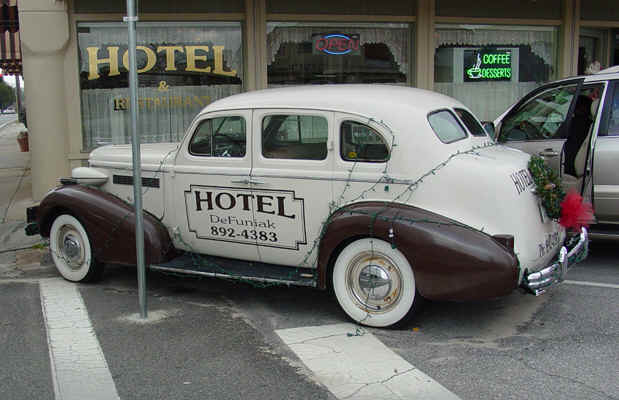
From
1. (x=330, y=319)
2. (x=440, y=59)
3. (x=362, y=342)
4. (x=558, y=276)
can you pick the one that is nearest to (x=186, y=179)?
(x=330, y=319)

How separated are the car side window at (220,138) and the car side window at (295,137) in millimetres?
255

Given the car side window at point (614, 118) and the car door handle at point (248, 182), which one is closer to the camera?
the car door handle at point (248, 182)

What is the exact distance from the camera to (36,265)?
25.8 ft

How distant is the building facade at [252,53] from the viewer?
411 inches

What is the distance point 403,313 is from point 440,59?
7.66 m

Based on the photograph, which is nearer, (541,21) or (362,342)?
(362,342)

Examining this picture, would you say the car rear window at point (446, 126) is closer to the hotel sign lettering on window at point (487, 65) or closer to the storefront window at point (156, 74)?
the storefront window at point (156, 74)

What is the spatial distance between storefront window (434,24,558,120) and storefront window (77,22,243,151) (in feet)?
12.1

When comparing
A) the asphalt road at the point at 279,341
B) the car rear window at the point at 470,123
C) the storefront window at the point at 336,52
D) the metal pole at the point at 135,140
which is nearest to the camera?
the asphalt road at the point at 279,341

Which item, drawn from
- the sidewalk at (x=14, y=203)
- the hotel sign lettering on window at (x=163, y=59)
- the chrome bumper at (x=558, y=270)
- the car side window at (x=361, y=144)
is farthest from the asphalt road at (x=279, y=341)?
the hotel sign lettering on window at (x=163, y=59)

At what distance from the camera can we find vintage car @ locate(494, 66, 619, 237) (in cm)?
693

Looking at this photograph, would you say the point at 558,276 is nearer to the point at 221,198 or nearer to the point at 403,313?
the point at 403,313

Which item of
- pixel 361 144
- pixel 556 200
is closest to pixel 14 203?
pixel 361 144

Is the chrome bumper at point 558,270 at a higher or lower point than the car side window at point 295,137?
lower
